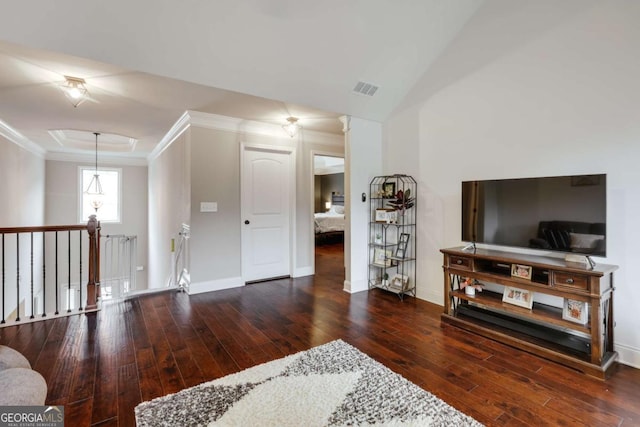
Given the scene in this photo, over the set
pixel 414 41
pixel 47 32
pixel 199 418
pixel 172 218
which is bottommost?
pixel 199 418

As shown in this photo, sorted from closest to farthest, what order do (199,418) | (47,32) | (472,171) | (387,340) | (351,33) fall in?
(199,418) < (47,32) < (387,340) < (351,33) < (472,171)

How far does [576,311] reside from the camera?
227 centimetres

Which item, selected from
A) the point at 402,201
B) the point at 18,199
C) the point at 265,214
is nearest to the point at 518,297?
the point at 402,201

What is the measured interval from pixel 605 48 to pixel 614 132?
0.66 metres

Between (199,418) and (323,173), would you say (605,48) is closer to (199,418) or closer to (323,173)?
(199,418)

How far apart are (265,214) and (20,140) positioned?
469 centimetres

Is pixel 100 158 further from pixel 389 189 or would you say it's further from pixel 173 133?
pixel 389 189

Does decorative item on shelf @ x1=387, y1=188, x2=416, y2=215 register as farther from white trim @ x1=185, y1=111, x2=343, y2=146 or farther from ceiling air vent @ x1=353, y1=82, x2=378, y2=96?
white trim @ x1=185, y1=111, x2=343, y2=146

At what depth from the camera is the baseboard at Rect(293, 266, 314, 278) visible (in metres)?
4.84

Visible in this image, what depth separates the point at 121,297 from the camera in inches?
147

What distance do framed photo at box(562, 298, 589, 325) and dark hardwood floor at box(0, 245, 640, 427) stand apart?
374 millimetres

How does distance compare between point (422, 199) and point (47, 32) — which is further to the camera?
point (422, 199)

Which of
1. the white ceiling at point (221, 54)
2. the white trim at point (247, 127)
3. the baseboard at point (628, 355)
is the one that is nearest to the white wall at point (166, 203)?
the white trim at point (247, 127)

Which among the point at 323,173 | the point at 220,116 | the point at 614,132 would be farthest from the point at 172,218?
the point at 323,173
